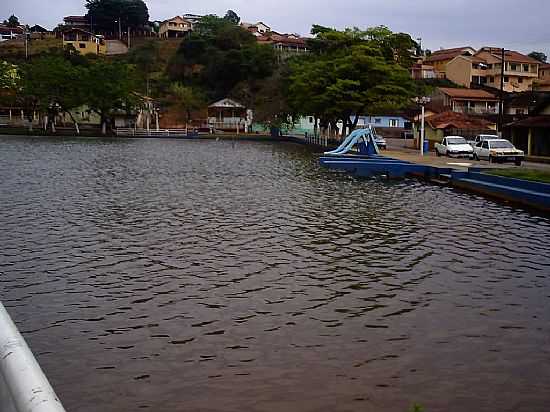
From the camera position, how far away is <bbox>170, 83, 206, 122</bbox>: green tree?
3964 inches

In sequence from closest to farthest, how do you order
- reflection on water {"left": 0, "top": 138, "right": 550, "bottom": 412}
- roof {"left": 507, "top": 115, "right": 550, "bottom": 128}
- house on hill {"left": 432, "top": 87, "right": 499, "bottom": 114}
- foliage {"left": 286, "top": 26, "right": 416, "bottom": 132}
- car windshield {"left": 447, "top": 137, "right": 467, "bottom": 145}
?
reflection on water {"left": 0, "top": 138, "right": 550, "bottom": 412} → roof {"left": 507, "top": 115, "right": 550, "bottom": 128} → car windshield {"left": 447, "top": 137, "right": 467, "bottom": 145} → foliage {"left": 286, "top": 26, "right": 416, "bottom": 132} → house on hill {"left": 432, "top": 87, "right": 499, "bottom": 114}

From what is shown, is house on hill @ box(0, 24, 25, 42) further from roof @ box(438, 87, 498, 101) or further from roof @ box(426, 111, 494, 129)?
roof @ box(426, 111, 494, 129)

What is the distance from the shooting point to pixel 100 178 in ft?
101

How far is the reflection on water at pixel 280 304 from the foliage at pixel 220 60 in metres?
87.3

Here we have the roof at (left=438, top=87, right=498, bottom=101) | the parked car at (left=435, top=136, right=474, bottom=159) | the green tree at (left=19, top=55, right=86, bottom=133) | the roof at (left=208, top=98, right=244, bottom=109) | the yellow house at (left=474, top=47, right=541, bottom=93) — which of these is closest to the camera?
the parked car at (left=435, top=136, right=474, bottom=159)

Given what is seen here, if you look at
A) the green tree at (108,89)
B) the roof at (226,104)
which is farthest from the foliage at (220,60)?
the green tree at (108,89)

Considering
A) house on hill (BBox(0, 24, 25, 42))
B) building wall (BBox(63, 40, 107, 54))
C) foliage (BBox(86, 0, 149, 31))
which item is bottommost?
building wall (BBox(63, 40, 107, 54))

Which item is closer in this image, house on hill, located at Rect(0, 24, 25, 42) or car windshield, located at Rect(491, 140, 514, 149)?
car windshield, located at Rect(491, 140, 514, 149)

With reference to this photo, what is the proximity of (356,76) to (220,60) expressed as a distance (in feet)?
182

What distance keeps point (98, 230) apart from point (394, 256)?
Answer: 7557 mm

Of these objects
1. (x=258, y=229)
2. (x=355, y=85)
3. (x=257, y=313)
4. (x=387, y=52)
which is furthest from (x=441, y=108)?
(x=257, y=313)

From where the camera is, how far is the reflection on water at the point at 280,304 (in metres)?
7.10

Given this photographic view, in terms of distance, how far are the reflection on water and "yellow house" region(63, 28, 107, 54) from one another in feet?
417

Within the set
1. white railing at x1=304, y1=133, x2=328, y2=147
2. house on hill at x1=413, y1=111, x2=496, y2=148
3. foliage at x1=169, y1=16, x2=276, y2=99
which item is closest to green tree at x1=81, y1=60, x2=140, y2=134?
foliage at x1=169, y1=16, x2=276, y2=99
